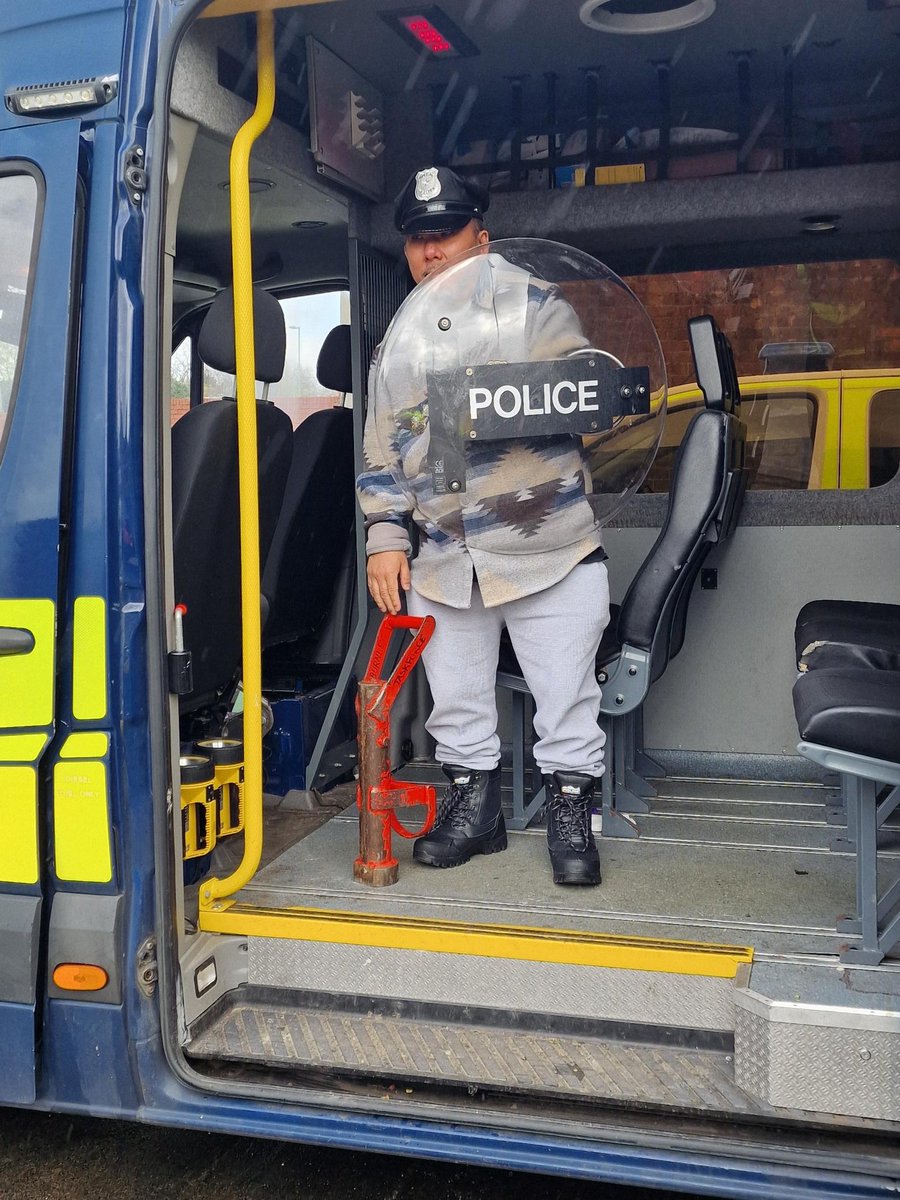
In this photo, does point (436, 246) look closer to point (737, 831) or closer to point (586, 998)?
point (737, 831)

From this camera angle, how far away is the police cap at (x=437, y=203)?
2.67 meters

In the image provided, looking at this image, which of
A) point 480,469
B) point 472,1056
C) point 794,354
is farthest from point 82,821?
point 794,354

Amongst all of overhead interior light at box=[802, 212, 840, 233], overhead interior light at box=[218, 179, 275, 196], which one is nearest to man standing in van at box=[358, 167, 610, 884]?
overhead interior light at box=[218, 179, 275, 196]

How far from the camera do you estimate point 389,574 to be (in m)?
2.66

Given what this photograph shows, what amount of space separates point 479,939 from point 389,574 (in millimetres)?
912

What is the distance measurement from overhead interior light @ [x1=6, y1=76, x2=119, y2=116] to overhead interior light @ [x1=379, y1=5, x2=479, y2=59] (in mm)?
1162

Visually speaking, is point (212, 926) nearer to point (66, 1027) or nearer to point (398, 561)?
point (66, 1027)

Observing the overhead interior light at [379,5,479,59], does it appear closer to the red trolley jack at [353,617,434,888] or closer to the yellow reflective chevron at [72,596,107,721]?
the red trolley jack at [353,617,434,888]

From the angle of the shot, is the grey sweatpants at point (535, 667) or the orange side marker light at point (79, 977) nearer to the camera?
the orange side marker light at point (79, 977)

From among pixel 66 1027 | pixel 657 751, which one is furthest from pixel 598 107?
pixel 66 1027

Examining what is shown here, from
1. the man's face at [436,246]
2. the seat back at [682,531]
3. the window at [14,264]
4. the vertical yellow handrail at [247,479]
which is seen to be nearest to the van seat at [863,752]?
the seat back at [682,531]

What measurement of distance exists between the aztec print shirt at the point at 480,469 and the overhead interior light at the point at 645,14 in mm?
976

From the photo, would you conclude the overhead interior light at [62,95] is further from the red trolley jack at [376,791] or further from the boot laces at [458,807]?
the boot laces at [458,807]

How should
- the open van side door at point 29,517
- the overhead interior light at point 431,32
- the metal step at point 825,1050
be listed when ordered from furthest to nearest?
1. the overhead interior light at point 431,32
2. the open van side door at point 29,517
3. the metal step at point 825,1050
